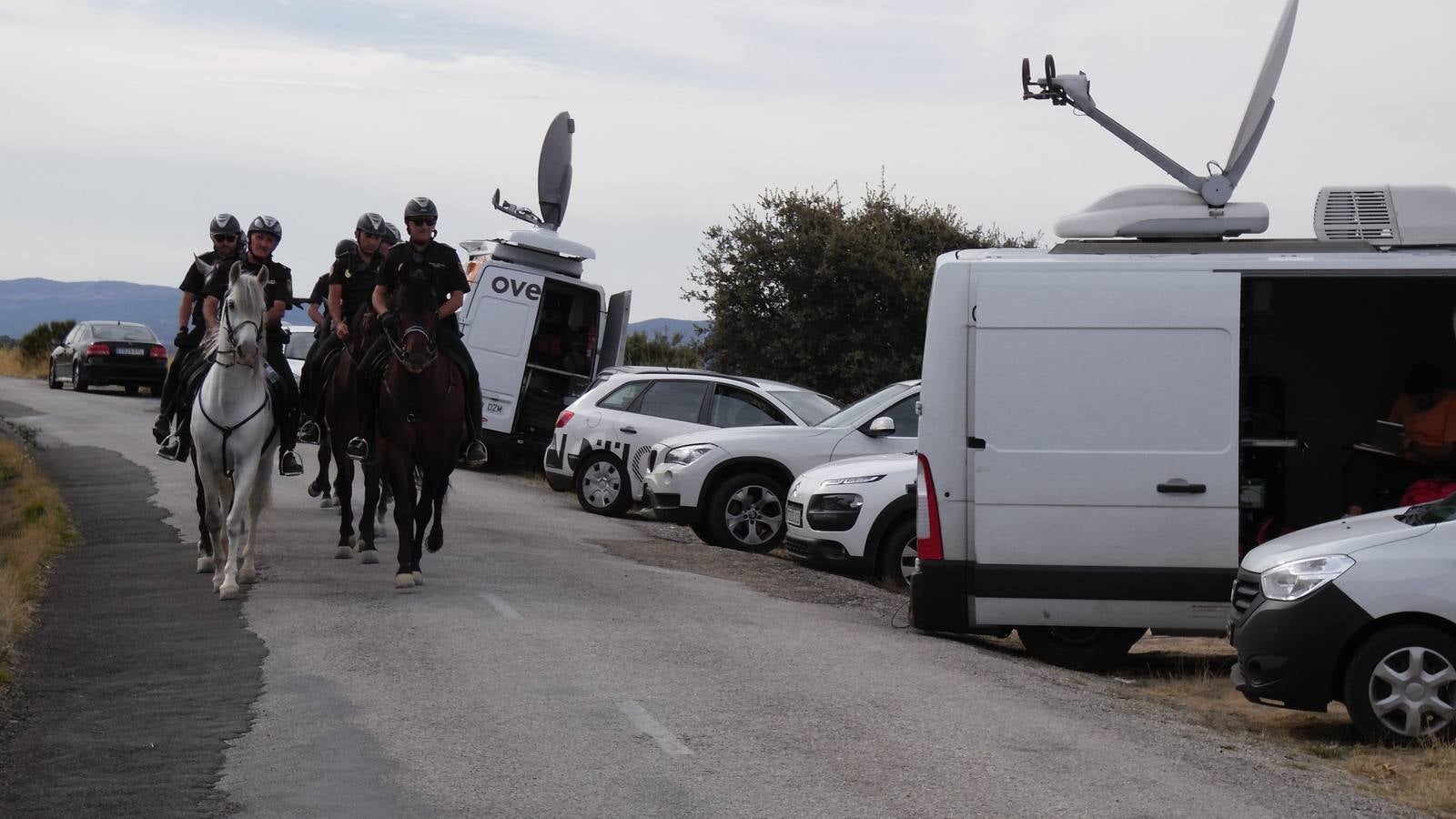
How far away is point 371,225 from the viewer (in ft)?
46.6

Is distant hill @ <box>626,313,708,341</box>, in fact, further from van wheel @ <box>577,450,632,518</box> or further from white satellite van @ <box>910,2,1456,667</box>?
white satellite van @ <box>910,2,1456,667</box>

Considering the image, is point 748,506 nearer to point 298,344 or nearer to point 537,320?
point 537,320

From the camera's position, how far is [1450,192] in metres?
10.3

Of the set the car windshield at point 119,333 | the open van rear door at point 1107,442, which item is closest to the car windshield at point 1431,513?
the open van rear door at point 1107,442

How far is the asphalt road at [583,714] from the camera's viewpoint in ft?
22.4

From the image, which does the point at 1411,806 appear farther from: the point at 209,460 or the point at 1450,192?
the point at 209,460

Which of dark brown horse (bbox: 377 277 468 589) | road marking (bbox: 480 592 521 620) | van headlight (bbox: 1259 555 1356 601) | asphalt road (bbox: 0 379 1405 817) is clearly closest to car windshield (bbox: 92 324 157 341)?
asphalt road (bbox: 0 379 1405 817)

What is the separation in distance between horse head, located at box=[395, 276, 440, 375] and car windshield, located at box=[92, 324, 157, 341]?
2858 cm

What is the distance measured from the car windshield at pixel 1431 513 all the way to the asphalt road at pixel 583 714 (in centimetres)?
162

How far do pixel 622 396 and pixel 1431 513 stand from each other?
1169 centimetres

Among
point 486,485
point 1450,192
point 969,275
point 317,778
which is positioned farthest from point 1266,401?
point 486,485

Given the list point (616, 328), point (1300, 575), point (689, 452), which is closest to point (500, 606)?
point (1300, 575)

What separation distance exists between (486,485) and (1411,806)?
1685 cm

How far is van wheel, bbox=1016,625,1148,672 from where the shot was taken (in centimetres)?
1073
